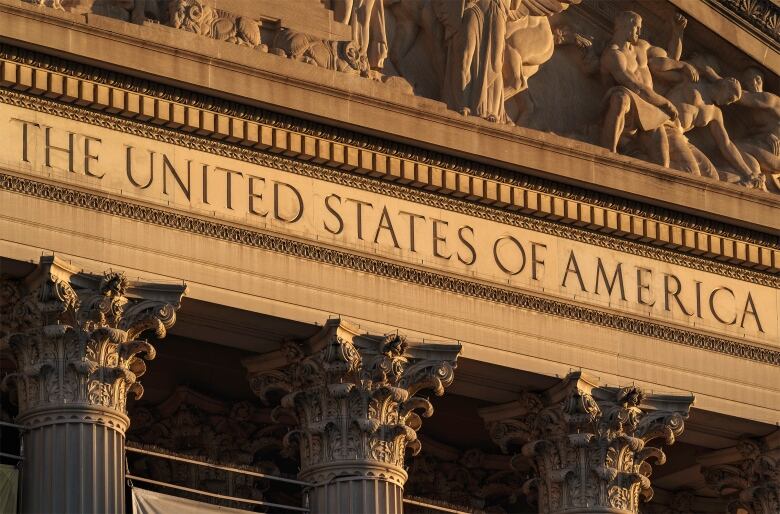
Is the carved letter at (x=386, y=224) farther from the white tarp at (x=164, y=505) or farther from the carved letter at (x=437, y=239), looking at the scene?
the white tarp at (x=164, y=505)

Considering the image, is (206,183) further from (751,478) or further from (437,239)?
(751,478)

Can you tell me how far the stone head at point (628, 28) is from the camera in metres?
45.3

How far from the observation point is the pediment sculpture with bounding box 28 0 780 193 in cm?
4212

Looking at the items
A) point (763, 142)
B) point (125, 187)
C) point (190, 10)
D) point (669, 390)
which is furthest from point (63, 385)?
point (763, 142)

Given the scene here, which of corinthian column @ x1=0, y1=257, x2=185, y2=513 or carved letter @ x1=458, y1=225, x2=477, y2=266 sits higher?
carved letter @ x1=458, y1=225, x2=477, y2=266

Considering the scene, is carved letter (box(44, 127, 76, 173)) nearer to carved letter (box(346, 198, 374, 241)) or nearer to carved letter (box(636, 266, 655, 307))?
carved letter (box(346, 198, 374, 241))

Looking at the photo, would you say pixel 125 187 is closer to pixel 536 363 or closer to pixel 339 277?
pixel 339 277

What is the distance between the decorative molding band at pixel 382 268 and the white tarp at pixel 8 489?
135 inches

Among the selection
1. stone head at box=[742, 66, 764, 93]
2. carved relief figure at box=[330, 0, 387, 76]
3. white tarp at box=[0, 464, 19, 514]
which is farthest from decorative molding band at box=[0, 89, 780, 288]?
white tarp at box=[0, 464, 19, 514]

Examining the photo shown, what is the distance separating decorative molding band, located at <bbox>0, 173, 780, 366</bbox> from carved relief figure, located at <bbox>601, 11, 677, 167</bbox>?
2.42 metres

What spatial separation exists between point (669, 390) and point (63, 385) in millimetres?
9239

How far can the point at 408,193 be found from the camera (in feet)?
140

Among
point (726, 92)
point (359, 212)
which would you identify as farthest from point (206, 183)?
point (726, 92)

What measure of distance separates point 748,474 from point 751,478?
110mm
